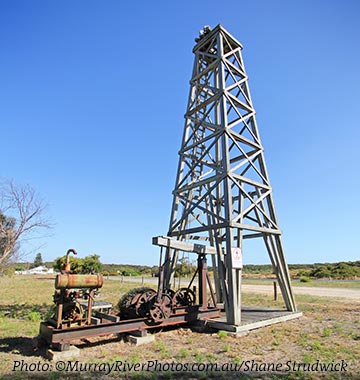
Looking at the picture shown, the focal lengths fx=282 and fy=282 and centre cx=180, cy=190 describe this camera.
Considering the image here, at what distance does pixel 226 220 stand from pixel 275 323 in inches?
142

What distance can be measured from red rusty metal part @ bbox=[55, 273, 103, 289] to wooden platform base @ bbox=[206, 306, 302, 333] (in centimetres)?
355

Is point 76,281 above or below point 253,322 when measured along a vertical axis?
above

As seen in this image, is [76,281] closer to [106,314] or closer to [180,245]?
[106,314]

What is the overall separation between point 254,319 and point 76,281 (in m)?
5.27

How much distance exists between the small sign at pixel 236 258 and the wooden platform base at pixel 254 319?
1.52m

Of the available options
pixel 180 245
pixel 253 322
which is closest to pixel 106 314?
pixel 180 245

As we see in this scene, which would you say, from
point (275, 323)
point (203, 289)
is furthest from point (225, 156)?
point (275, 323)

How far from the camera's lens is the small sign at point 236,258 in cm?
777

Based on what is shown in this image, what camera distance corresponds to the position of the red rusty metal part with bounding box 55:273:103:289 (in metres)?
5.94

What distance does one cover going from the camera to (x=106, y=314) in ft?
24.4

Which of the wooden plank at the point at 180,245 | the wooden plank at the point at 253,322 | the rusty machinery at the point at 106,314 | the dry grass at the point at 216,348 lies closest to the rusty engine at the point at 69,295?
the rusty machinery at the point at 106,314

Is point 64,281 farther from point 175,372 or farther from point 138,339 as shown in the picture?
point 175,372

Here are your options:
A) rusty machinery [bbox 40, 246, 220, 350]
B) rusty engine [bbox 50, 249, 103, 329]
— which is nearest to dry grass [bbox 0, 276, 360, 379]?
rusty machinery [bbox 40, 246, 220, 350]

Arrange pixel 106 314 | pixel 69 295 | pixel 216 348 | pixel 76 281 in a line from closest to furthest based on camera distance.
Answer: pixel 76 281
pixel 216 348
pixel 69 295
pixel 106 314
